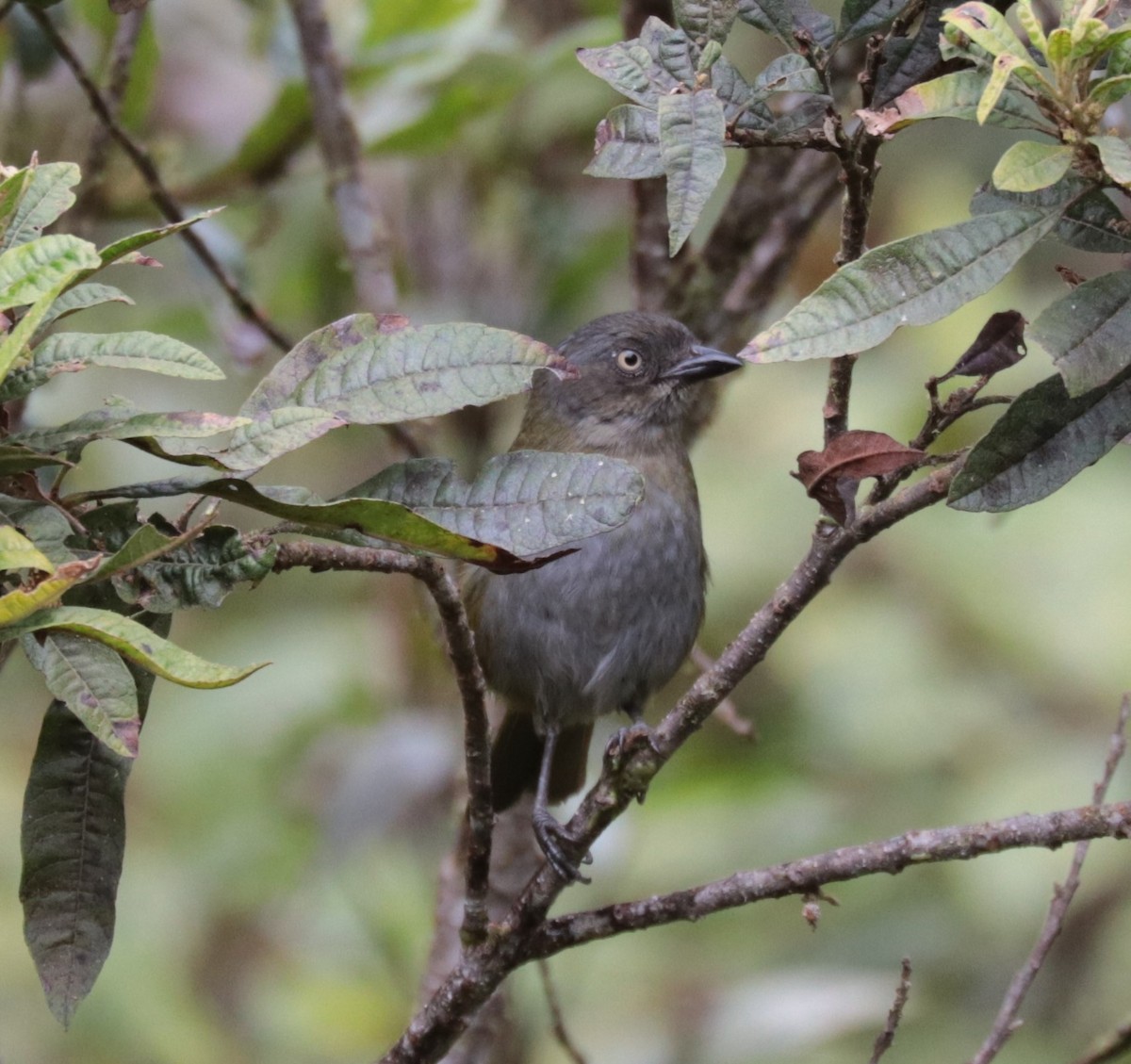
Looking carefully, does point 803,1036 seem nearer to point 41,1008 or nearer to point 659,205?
point 659,205

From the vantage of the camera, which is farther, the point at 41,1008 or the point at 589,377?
the point at 41,1008

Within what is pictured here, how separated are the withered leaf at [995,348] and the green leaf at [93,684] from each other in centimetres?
106

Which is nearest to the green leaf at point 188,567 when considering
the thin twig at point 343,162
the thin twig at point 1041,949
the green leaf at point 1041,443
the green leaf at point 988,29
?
the green leaf at point 1041,443

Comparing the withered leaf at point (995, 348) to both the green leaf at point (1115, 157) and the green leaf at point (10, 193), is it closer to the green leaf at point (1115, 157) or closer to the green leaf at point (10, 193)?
the green leaf at point (1115, 157)

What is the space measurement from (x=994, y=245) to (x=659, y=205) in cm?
219

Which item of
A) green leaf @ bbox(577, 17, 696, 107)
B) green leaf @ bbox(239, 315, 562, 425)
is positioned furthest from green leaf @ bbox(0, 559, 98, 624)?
green leaf @ bbox(577, 17, 696, 107)

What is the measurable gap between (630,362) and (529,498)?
2164 mm

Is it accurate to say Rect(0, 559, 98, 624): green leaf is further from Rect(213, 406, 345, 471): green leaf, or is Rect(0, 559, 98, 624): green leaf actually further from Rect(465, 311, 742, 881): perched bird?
Rect(465, 311, 742, 881): perched bird

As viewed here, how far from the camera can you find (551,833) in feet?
10.3

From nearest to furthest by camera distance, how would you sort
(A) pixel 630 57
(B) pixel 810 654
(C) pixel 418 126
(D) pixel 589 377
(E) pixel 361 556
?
(A) pixel 630 57 → (E) pixel 361 556 → (D) pixel 589 377 → (C) pixel 418 126 → (B) pixel 810 654

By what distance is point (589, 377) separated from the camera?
4.03m

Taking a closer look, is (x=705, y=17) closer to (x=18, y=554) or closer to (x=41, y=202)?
(x=41, y=202)

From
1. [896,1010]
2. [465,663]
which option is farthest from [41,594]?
[896,1010]

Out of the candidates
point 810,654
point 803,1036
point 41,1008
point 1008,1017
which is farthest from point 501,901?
point 41,1008
